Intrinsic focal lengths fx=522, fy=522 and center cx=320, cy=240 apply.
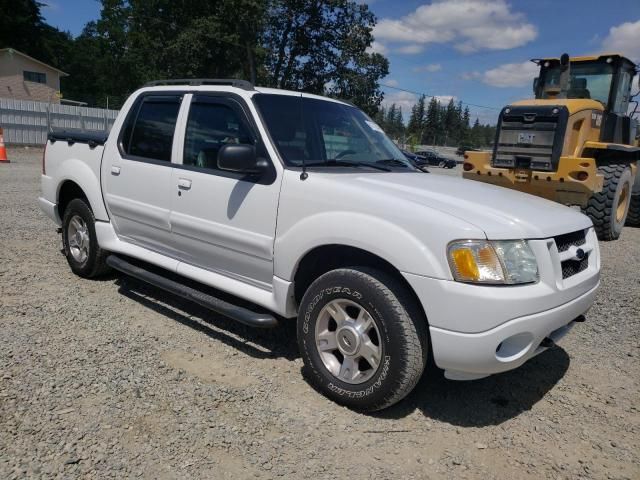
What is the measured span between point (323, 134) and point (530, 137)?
6310 millimetres

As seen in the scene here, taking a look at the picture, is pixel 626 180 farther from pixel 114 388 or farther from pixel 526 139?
pixel 114 388

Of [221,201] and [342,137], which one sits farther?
[342,137]

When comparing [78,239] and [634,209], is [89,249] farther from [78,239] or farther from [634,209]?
[634,209]

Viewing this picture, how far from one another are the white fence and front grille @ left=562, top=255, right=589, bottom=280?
21.8 m

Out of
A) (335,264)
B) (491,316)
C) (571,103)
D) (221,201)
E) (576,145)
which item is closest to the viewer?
(491,316)

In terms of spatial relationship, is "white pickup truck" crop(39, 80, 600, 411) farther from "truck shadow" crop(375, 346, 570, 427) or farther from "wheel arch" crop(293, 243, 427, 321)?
"truck shadow" crop(375, 346, 570, 427)

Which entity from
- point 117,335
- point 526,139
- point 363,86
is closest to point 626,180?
point 526,139

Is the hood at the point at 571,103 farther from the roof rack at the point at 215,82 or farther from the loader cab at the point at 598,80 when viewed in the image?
the roof rack at the point at 215,82

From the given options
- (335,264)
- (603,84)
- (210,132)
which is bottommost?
(335,264)

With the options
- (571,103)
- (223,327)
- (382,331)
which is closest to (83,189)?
(223,327)

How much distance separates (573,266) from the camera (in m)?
3.21

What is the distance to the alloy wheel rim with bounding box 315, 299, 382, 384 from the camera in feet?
9.93

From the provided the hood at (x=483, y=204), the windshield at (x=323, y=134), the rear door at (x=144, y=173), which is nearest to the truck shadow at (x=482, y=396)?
the hood at (x=483, y=204)

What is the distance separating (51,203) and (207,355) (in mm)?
2908
